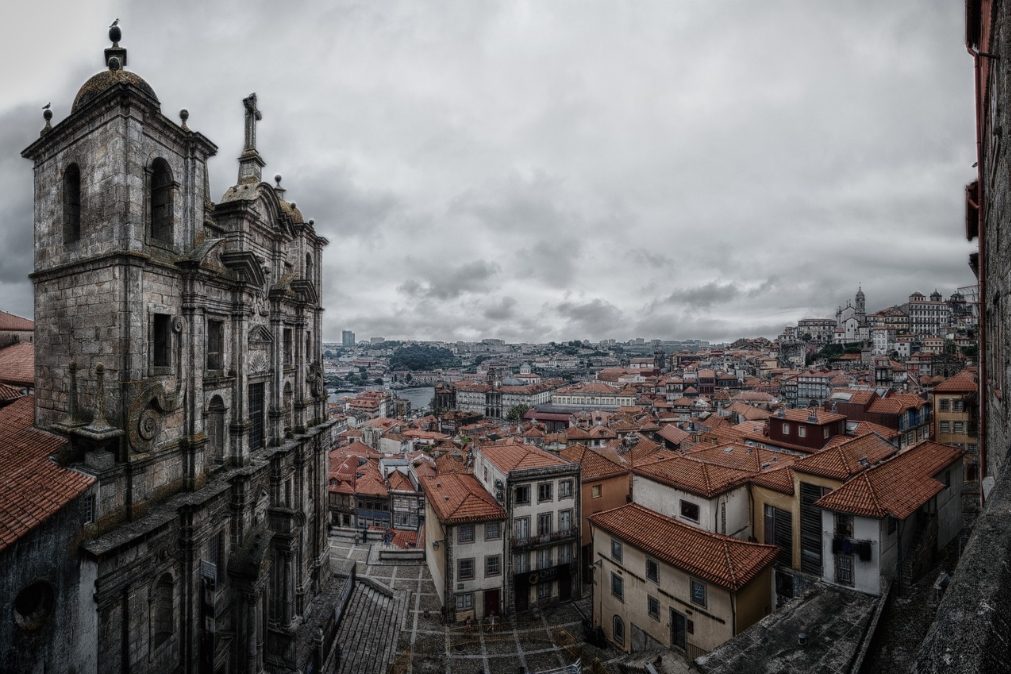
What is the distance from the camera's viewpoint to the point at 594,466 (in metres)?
32.6

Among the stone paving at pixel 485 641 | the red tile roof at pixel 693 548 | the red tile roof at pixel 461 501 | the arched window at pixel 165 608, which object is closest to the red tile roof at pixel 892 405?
the red tile roof at pixel 693 548

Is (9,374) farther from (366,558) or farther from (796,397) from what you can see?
(796,397)

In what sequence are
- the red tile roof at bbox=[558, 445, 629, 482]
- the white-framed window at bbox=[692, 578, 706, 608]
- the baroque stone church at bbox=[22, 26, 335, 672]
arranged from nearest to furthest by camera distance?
1. the baroque stone church at bbox=[22, 26, 335, 672]
2. the white-framed window at bbox=[692, 578, 706, 608]
3. the red tile roof at bbox=[558, 445, 629, 482]

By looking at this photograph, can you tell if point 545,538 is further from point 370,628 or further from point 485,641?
point 370,628

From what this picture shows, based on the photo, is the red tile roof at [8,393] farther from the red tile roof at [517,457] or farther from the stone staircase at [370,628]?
the red tile roof at [517,457]

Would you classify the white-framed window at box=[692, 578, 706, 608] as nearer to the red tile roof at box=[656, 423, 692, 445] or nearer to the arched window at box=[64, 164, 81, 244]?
the arched window at box=[64, 164, 81, 244]

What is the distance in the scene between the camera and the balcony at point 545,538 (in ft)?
90.4

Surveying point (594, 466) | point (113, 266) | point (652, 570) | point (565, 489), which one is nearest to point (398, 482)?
point (594, 466)

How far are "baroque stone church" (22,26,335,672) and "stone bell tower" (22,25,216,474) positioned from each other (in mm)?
50

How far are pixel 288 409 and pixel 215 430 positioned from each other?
6192 millimetres

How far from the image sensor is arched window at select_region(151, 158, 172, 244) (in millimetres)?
14719

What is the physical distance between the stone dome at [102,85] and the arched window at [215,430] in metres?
9.82

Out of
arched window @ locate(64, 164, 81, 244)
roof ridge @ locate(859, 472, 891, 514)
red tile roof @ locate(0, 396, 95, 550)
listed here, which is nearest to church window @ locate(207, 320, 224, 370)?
arched window @ locate(64, 164, 81, 244)

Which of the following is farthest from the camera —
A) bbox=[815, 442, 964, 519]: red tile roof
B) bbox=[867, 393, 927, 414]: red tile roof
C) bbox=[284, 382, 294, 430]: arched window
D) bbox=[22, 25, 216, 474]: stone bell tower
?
bbox=[867, 393, 927, 414]: red tile roof
